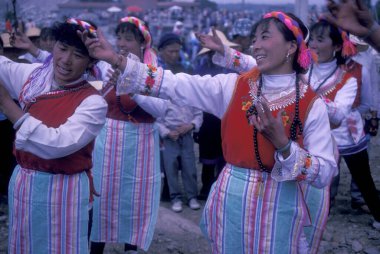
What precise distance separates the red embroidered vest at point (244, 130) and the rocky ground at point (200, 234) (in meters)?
2.15

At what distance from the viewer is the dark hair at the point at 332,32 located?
418 cm

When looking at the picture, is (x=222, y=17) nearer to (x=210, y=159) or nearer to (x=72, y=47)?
(x=210, y=159)

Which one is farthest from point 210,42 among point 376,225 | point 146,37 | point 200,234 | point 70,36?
point 376,225

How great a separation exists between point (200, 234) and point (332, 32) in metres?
2.23

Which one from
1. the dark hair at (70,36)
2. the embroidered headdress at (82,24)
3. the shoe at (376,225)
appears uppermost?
the embroidered headdress at (82,24)

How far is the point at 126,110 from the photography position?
386cm

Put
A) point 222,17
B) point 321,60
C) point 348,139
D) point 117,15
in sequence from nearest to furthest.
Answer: point 321,60 < point 348,139 < point 222,17 < point 117,15

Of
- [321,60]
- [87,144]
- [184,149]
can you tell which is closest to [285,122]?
[87,144]

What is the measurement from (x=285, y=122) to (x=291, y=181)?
0.32 metres

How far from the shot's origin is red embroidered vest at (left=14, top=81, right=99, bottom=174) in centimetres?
261

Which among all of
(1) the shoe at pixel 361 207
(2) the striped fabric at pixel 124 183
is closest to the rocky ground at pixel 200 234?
(1) the shoe at pixel 361 207

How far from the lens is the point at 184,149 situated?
5.98 meters

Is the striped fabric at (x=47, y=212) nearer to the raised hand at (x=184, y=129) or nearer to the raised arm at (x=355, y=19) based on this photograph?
the raised arm at (x=355, y=19)

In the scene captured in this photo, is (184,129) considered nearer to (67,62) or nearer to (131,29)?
(131,29)
